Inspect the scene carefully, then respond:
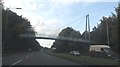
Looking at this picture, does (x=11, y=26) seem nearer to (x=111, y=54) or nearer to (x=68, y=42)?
(x=111, y=54)

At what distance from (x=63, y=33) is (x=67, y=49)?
22.0 metres

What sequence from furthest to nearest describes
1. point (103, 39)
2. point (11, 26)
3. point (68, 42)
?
point (68, 42), point (103, 39), point (11, 26)

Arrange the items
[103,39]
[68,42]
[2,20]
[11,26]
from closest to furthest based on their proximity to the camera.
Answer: [2,20]
[11,26]
[103,39]
[68,42]

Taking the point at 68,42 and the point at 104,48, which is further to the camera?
the point at 68,42

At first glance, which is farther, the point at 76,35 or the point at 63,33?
the point at 63,33

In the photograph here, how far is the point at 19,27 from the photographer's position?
3637 inches

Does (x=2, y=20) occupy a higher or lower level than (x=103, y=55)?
higher

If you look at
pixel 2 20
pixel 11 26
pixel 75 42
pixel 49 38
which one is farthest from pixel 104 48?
pixel 49 38

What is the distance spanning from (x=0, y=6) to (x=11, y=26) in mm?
20828

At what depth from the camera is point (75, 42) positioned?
13162 cm

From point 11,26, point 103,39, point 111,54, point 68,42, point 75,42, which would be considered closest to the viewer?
point 111,54

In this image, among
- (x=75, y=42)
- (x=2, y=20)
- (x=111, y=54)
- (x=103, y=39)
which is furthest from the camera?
(x=75, y=42)

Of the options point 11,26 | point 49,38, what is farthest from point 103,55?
point 49,38

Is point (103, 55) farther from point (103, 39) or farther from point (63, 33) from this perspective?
point (63, 33)
